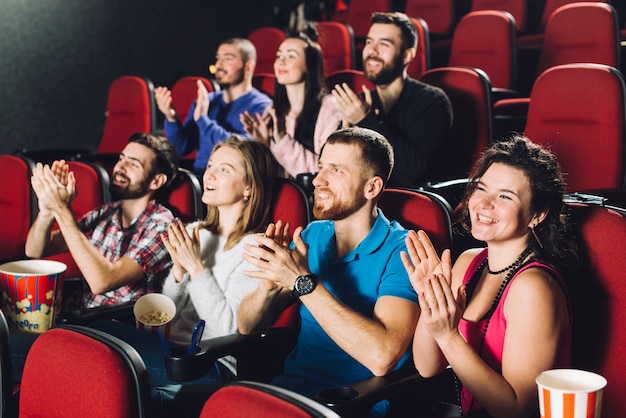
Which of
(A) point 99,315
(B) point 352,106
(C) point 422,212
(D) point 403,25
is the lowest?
(A) point 99,315

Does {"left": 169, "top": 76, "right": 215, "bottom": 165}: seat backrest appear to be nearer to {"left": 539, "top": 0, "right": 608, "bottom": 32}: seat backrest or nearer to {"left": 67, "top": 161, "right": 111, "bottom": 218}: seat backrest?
{"left": 67, "top": 161, "right": 111, "bottom": 218}: seat backrest

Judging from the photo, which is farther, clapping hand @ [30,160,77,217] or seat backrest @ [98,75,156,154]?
seat backrest @ [98,75,156,154]

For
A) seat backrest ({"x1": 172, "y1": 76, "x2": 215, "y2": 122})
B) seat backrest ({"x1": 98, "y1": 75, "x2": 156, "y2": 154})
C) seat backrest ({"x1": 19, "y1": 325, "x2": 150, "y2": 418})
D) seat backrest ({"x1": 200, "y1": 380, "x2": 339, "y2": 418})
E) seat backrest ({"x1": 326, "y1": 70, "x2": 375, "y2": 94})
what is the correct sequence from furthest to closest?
seat backrest ({"x1": 172, "y1": 76, "x2": 215, "y2": 122})
seat backrest ({"x1": 98, "y1": 75, "x2": 156, "y2": 154})
seat backrest ({"x1": 326, "y1": 70, "x2": 375, "y2": 94})
seat backrest ({"x1": 19, "y1": 325, "x2": 150, "y2": 418})
seat backrest ({"x1": 200, "y1": 380, "x2": 339, "y2": 418})

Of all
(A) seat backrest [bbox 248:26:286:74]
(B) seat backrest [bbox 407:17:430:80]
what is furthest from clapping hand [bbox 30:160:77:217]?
(A) seat backrest [bbox 248:26:286:74]

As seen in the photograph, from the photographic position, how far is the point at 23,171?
8.41 feet

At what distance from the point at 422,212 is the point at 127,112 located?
97.4 inches

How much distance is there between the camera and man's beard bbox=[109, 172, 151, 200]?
223 centimetres

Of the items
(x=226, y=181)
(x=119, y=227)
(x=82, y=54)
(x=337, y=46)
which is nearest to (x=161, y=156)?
(x=119, y=227)

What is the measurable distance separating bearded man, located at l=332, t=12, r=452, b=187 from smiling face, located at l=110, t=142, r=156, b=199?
1.94 ft

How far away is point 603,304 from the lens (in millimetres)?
1394

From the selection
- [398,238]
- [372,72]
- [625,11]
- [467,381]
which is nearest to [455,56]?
[625,11]

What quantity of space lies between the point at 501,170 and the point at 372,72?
4.21ft

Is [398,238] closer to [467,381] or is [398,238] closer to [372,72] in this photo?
[467,381]

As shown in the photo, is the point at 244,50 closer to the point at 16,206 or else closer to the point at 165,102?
→ the point at 165,102
